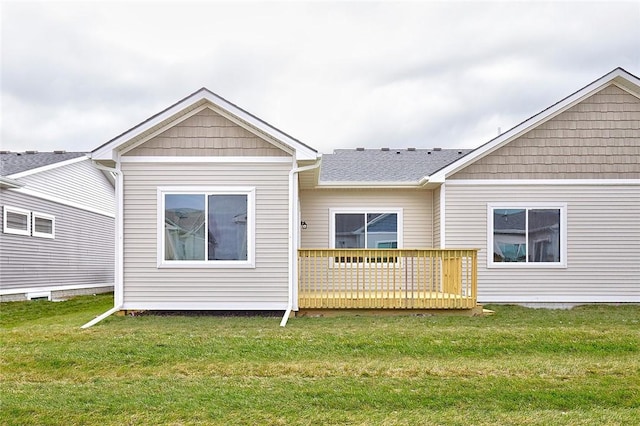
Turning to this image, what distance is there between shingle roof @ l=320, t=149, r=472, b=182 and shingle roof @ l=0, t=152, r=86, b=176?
7862 mm

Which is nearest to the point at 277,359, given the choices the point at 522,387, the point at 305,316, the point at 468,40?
the point at 522,387

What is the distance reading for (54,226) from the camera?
1756 centimetres

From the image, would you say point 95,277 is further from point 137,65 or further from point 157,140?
point 157,140

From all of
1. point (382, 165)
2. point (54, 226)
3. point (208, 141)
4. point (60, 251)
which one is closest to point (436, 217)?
point (382, 165)

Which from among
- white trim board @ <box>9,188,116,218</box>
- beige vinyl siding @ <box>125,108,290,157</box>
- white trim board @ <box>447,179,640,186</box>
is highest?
beige vinyl siding @ <box>125,108,290,157</box>

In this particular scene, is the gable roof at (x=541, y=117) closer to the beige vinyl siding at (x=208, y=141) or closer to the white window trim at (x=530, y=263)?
the white window trim at (x=530, y=263)

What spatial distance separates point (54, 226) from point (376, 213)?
31.1ft

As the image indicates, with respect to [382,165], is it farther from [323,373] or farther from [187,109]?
[323,373]

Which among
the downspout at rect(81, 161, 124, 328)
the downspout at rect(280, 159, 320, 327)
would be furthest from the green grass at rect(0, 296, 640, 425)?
the downspout at rect(280, 159, 320, 327)

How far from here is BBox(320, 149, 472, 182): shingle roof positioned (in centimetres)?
1427

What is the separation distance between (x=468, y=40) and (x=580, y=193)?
5.41 m

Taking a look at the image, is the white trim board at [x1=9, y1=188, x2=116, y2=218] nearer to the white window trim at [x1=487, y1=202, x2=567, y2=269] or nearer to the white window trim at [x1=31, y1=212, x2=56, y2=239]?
the white window trim at [x1=31, y1=212, x2=56, y2=239]

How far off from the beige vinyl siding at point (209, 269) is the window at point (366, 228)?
3.46 metres

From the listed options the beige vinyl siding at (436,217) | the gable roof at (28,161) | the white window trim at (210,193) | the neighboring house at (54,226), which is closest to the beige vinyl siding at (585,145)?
the beige vinyl siding at (436,217)
